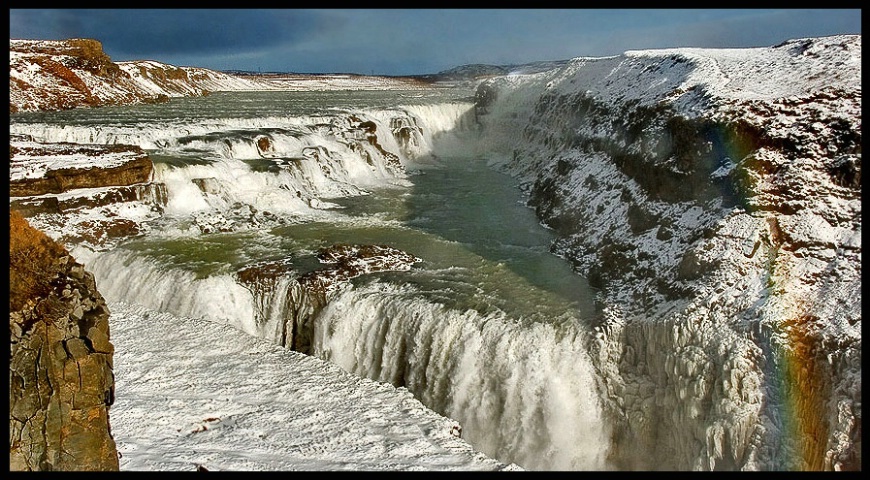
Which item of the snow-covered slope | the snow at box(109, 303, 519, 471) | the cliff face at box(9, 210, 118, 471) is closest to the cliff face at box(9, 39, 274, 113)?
the snow at box(109, 303, 519, 471)

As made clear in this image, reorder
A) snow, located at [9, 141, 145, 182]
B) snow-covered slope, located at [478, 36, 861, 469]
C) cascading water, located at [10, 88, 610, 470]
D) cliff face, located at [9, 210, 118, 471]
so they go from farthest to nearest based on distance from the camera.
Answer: snow, located at [9, 141, 145, 182] → cascading water, located at [10, 88, 610, 470] → snow-covered slope, located at [478, 36, 861, 469] → cliff face, located at [9, 210, 118, 471]

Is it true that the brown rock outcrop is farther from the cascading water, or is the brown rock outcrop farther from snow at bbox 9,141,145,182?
the cascading water

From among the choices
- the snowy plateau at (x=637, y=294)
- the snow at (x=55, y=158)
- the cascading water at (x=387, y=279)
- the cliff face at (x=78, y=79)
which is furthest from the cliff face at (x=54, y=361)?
the cliff face at (x=78, y=79)

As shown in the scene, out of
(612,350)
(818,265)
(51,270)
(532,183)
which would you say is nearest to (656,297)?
(612,350)

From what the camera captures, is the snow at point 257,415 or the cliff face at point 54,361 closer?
the cliff face at point 54,361

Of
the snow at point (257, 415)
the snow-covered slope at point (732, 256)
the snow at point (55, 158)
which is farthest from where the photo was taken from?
the snow at point (55, 158)

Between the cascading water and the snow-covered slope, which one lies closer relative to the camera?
the snow-covered slope

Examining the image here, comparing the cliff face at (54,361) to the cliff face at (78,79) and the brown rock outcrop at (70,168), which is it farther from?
the cliff face at (78,79)
